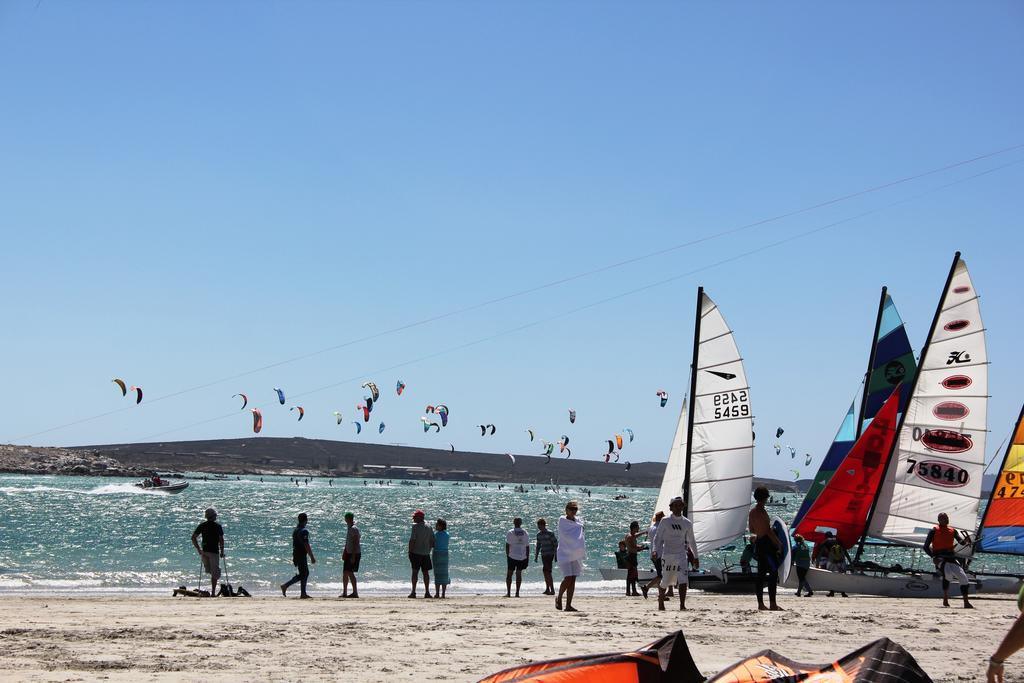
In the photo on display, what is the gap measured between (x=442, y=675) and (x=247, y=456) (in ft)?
623

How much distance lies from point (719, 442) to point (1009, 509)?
529 centimetres

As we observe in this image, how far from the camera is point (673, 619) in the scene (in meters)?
10.8

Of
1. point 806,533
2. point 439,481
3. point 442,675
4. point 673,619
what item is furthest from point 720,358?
point 439,481

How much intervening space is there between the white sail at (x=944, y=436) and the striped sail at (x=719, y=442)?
274 cm

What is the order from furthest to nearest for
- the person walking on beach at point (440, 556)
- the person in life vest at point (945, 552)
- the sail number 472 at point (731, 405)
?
the sail number 472 at point (731, 405)
the person walking on beach at point (440, 556)
the person in life vest at point (945, 552)

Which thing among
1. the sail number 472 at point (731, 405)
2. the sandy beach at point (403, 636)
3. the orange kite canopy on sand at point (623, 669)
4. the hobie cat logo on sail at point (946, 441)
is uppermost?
the sail number 472 at point (731, 405)

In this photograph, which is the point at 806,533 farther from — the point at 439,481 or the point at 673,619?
the point at 439,481

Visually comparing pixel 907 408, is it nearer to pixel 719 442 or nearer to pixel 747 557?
pixel 719 442

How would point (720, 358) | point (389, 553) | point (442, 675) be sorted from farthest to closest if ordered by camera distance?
point (389, 553) < point (720, 358) < point (442, 675)

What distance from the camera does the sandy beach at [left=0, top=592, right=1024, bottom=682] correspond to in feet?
24.4

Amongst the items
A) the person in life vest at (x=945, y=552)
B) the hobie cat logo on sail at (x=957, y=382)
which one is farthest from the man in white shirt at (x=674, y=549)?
the hobie cat logo on sail at (x=957, y=382)

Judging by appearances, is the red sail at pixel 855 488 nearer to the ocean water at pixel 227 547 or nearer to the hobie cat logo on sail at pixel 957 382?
the hobie cat logo on sail at pixel 957 382

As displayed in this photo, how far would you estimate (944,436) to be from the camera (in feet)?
65.9

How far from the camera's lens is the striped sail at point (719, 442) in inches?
776
